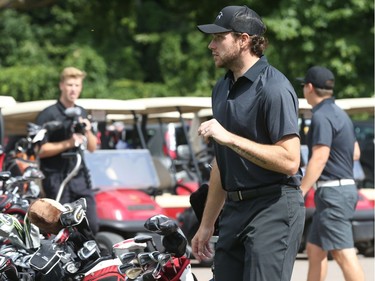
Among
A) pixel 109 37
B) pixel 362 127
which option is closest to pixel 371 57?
pixel 362 127

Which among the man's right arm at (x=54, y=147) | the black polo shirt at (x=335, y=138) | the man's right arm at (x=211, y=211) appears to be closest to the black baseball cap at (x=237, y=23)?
the man's right arm at (x=211, y=211)

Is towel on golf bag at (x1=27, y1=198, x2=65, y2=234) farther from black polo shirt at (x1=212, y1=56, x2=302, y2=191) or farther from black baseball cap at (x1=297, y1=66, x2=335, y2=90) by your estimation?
black baseball cap at (x1=297, y1=66, x2=335, y2=90)

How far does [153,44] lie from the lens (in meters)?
27.2

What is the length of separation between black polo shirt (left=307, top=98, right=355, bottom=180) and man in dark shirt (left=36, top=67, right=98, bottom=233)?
2.03 metres

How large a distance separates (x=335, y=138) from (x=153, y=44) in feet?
62.1

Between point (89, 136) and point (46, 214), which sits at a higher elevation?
point (46, 214)

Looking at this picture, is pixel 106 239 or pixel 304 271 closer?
pixel 106 239

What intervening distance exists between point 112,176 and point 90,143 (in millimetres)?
2050

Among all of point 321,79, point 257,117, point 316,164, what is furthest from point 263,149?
point 321,79

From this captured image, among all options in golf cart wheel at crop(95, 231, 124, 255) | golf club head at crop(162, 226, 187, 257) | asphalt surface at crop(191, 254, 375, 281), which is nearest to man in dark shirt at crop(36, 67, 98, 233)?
golf cart wheel at crop(95, 231, 124, 255)

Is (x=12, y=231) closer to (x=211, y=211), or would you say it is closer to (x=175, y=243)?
(x=175, y=243)

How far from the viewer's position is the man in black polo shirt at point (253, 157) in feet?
17.3

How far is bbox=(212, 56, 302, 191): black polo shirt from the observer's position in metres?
5.31

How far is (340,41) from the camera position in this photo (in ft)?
68.6
